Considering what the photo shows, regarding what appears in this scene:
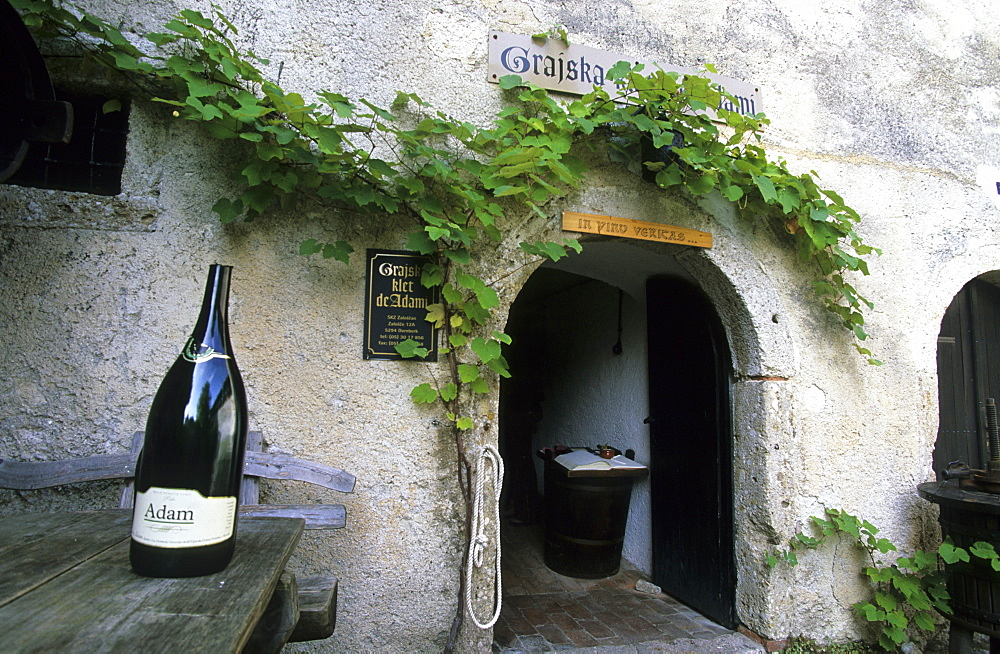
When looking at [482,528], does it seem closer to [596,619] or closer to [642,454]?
[596,619]

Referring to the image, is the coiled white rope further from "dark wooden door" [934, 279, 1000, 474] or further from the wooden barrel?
"dark wooden door" [934, 279, 1000, 474]

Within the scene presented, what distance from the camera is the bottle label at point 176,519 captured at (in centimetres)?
93

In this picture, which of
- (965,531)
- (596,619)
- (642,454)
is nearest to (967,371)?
(965,531)

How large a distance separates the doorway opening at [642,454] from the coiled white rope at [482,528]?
21.7 inches

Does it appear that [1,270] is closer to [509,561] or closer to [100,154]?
[100,154]

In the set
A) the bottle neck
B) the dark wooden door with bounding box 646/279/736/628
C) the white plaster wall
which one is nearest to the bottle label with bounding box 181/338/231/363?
the bottle neck

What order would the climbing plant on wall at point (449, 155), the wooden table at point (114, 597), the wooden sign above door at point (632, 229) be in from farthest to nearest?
1. the wooden sign above door at point (632, 229)
2. the climbing plant on wall at point (449, 155)
3. the wooden table at point (114, 597)

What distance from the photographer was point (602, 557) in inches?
147

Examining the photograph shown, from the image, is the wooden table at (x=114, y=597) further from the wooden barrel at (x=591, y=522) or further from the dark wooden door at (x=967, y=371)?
the dark wooden door at (x=967, y=371)

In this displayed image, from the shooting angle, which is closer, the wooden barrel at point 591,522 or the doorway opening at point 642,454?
the doorway opening at point 642,454

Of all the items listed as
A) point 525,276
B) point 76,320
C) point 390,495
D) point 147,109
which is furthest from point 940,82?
point 76,320

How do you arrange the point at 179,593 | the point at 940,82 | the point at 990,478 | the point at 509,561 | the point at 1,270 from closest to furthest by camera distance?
1. the point at 179,593
2. the point at 1,270
3. the point at 990,478
4. the point at 940,82
5. the point at 509,561

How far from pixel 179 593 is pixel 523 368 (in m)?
5.35

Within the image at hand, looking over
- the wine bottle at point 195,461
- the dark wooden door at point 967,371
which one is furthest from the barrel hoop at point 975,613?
the wine bottle at point 195,461
